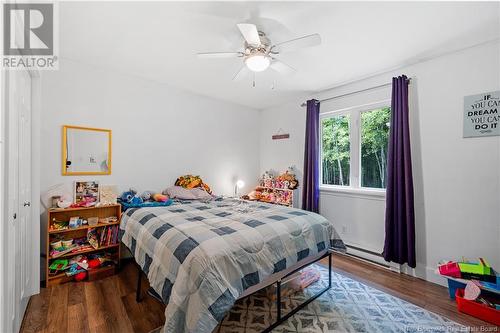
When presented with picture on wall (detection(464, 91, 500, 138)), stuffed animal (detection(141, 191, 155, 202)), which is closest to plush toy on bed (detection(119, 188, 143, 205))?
stuffed animal (detection(141, 191, 155, 202))

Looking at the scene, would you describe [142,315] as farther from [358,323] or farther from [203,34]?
[203,34]

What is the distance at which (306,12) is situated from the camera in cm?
184

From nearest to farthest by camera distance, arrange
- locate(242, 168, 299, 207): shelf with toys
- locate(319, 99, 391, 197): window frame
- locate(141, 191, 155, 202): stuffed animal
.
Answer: locate(141, 191, 155, 202): stuffed animal, locate(319, 99, 391, 197): window frame, locate(242, 168, 299, 207): shelf with toys

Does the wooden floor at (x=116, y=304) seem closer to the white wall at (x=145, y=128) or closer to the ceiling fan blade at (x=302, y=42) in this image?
the white wall at (x=145, y=128)

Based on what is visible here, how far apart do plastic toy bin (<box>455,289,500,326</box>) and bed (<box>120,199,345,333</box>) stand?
1066 mm

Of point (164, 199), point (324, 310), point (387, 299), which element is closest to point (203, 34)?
point (164, 199)

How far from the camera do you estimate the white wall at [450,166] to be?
221 centimetres

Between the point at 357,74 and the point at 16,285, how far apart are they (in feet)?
13.4

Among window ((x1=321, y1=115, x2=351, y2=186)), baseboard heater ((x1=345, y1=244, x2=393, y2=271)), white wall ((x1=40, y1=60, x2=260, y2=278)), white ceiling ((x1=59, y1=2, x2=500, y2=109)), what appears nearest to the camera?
white ceiling ((x1=59, y1=2, x2=500, y2=109))

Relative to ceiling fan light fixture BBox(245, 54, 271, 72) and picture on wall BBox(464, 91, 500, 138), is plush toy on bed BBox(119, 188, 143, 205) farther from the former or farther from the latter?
picture on wall BBox(464, 91, 500, 138)

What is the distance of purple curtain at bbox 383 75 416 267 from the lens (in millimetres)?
2607

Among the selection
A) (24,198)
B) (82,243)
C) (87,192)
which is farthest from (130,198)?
(24,198)

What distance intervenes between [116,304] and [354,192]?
10.5 ft

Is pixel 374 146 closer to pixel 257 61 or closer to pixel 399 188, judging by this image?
pixel 399 188
